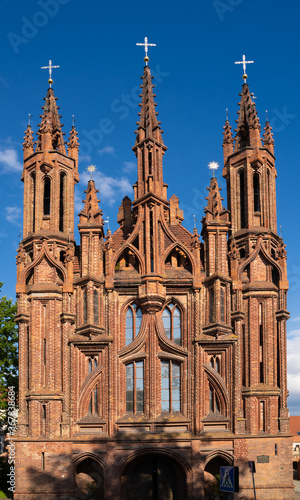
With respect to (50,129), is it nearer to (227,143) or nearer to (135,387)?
(227,143)

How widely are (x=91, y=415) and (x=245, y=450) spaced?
808 centimetres

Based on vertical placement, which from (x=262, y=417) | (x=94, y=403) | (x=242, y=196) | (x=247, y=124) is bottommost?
(x=262, y=417)

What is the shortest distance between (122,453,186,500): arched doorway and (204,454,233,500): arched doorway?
131cm

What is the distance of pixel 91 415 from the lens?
36.3m

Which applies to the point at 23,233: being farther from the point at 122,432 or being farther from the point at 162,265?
the point at 122,432

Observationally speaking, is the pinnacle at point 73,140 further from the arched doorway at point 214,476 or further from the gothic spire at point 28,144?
the arched doorway at point 214,476

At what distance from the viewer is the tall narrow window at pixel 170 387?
120ft

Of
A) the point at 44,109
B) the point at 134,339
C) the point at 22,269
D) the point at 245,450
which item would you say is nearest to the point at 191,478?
the point at 245,450

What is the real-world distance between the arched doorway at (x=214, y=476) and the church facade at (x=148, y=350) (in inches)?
2.8

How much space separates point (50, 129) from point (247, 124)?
11710mm

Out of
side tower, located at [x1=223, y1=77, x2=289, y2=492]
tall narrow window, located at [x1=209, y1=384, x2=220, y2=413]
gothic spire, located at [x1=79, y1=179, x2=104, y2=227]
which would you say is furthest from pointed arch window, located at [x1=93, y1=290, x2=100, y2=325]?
side tower, located at [x1=223, y1=77, x2=289, y2=492]

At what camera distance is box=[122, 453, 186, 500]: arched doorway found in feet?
118

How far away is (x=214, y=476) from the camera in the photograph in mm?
36438

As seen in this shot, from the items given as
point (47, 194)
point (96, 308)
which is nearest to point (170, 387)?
point (96, 308)
